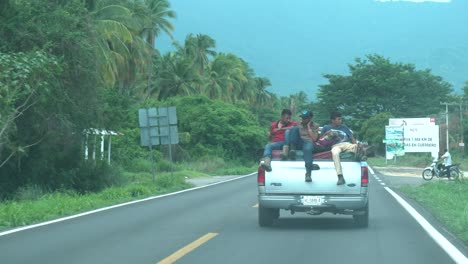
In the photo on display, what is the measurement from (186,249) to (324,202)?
331 centimetres

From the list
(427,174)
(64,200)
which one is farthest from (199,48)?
(64,200)

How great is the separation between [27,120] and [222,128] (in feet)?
117

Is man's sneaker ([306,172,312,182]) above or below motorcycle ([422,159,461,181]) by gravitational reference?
above

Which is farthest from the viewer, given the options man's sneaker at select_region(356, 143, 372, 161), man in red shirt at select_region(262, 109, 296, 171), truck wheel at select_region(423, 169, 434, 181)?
truck wheel at select_region(423, 169, 434, 181)

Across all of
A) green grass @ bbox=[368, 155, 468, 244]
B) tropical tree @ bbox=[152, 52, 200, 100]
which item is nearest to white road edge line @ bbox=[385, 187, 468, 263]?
green grass @ bbox=[368, 155, 468, 244]

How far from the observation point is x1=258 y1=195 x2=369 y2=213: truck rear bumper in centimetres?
1302

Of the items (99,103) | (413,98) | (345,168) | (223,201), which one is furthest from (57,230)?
(413,98)

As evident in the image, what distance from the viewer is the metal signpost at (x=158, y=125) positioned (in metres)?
29.9

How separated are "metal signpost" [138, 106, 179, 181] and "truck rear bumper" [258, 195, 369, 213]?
17.1m

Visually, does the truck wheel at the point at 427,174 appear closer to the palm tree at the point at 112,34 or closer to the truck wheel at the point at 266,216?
the palm tree at the point at 112,34

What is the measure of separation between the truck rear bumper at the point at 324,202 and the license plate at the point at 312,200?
0.04 meters

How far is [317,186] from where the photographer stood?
13.0 m

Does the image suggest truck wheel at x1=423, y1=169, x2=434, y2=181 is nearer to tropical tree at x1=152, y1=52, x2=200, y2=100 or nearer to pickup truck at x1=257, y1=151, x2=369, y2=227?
pickup truck at x1=257, y1=151, x2=369, y2=227

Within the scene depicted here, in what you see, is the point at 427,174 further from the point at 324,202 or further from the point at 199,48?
the point at 199,48
